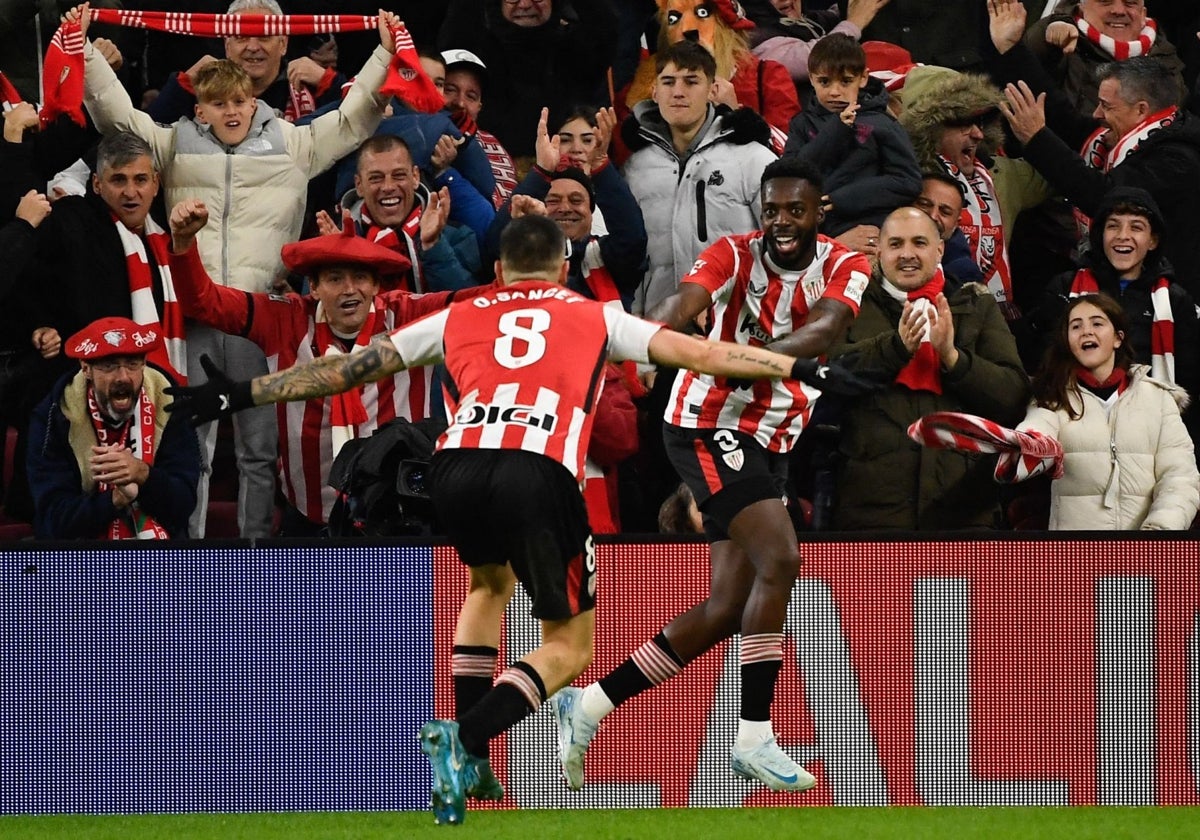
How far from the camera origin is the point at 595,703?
687 centimetres

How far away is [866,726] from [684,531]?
1243 mm

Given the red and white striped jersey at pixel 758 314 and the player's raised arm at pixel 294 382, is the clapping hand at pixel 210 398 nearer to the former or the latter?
the player's raised arm at pixel 294 382

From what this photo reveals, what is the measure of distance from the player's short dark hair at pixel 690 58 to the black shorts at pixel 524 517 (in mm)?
3288

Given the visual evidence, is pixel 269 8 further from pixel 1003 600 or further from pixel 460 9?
pixel 1003 600

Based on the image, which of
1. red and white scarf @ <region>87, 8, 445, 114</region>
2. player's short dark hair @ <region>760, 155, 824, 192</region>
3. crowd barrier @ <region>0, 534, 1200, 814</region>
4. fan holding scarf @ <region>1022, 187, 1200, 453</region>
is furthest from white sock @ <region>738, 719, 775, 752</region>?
red and white scarf @ <region>87, 8, 445, 114</region>

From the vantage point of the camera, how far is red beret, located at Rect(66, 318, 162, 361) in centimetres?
786

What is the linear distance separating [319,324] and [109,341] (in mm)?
1030

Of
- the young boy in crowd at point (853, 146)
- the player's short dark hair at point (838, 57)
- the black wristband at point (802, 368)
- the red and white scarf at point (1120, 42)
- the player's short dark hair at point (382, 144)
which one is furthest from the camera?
the red and white scarf at point (1120, 42)

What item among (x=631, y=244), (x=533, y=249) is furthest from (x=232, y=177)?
(x=533, y=249)

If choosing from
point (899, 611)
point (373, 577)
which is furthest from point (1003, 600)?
point (373, 577)

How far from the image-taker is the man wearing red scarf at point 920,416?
25.8 feet

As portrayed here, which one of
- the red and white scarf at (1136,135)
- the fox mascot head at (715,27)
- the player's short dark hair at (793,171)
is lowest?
the player's short dark hair at (793,171)

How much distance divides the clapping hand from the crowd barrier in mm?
1005

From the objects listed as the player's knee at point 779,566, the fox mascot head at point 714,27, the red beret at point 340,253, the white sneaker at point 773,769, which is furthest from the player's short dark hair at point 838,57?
the white sneaker at point 773,769
